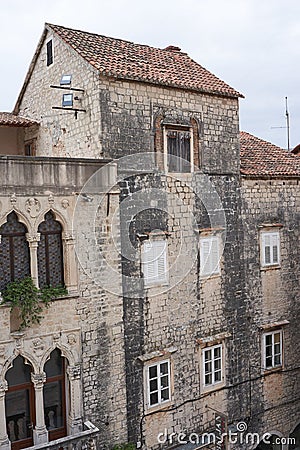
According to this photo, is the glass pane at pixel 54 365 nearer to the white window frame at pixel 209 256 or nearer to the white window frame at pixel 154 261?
the white window frame at pixel 154 261

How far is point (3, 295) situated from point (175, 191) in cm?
579

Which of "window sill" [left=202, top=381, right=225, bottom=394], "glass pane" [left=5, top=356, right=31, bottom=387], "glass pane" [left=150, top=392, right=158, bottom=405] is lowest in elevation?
"window sill" [left=202, top=381, right=225, bottom=394]

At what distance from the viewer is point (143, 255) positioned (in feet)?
43.8


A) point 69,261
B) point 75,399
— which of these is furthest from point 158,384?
point 69,261

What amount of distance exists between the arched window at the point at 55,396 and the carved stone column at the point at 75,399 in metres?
0.29

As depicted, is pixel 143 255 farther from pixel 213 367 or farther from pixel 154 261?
pixel 213 367

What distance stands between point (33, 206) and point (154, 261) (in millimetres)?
4011

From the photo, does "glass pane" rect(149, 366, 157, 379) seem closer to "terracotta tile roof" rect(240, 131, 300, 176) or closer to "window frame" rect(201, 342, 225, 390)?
"window frame" rect(201, 342, 225, 390)

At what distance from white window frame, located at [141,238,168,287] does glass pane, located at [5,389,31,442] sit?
436 cm

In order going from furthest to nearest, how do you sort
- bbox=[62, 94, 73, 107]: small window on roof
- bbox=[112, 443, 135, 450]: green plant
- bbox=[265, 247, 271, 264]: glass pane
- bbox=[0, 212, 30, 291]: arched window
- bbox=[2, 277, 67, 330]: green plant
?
bbox=[265, 247, 271, 264]: glass pane → bbox=[62, 94, 73, 107]: small window on roof → bbox=[112, 443, 135, 450]: green plant → bbox=[0, 212, 30, 291]: arched window → bbox=[2, 277, 67, 330]: green plant

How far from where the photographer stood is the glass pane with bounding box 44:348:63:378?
1193cm

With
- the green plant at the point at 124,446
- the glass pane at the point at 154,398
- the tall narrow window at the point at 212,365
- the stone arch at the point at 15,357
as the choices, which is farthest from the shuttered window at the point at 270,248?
the stone arch at the point at 15,357

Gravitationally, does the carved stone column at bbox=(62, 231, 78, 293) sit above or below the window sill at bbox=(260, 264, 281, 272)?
above

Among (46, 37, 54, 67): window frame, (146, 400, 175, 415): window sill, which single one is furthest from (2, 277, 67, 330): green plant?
(46, 37, 54, 67): window frame
